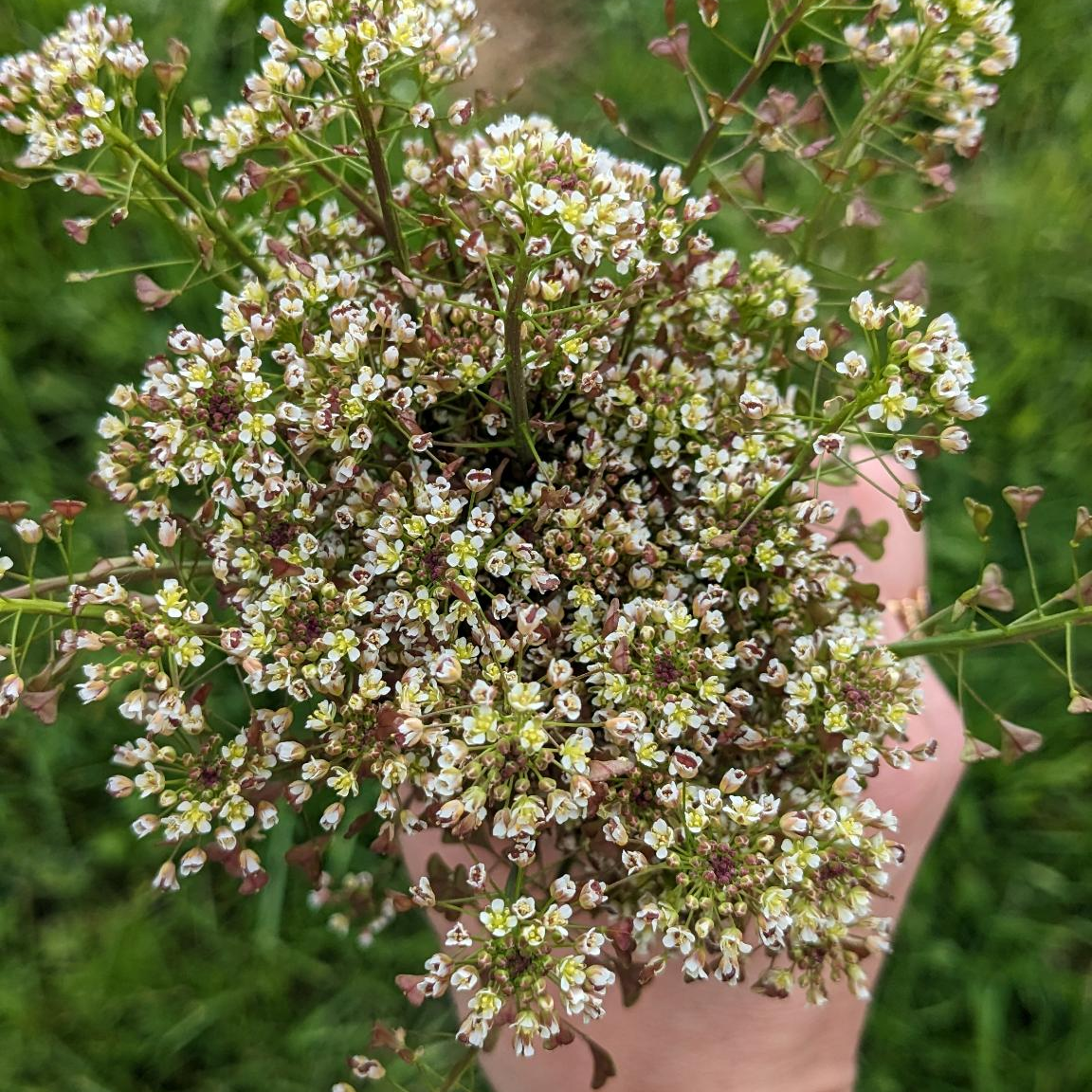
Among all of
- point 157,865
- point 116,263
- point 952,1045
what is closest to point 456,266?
point 116,263

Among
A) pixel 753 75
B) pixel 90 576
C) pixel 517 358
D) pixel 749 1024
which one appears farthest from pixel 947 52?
pixel 749 1024

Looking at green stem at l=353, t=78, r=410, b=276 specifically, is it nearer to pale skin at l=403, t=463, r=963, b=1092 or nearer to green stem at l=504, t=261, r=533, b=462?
green stem at l=504, t=261, r=533, b=462

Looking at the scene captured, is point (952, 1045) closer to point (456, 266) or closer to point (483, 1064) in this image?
point (483, 1064)

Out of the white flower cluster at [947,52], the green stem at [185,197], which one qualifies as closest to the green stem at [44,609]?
the green stem at [185,197]

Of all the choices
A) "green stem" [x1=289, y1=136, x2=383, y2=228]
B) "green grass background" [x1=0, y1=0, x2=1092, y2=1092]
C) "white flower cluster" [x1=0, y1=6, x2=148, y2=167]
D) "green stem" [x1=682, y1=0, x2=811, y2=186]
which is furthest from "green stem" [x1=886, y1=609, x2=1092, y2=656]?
"green grass background" [x1=0, y1=0, x2=1092, y2=1092]

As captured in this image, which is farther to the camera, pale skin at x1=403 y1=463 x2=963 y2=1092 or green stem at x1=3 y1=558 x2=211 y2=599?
pale skin at x1=403 y1=463 x2=963 y2=1092

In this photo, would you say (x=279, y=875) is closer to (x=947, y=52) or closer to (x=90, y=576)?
(x=90, y=576)

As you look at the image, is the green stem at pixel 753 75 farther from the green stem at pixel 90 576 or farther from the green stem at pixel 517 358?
the green stem at pixel 90 576
